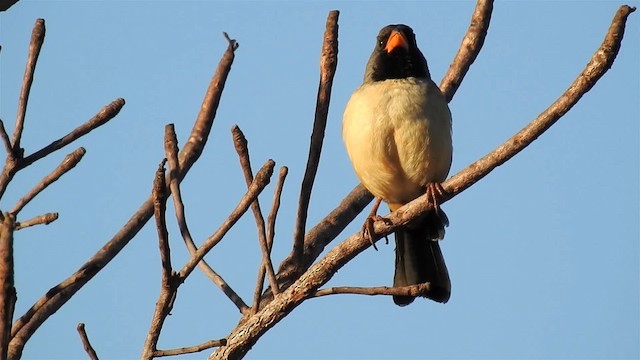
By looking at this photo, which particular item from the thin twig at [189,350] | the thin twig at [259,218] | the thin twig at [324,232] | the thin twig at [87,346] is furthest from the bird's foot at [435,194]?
the thin twig at [87,346]

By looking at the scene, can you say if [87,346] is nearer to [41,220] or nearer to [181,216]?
[41,220]

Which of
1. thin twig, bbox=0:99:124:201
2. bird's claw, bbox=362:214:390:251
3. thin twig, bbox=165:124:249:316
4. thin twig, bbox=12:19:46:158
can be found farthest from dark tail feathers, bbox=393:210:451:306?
thin twig, bbox=12:19:46:158

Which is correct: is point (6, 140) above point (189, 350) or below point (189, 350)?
above

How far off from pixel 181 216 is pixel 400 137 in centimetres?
167

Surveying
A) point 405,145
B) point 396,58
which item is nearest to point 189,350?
point 405,145

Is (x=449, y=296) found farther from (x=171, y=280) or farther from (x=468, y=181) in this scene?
(x=171, y=280)

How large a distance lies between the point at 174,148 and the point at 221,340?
721 mm

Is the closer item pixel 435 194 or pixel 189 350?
pixel 189 350

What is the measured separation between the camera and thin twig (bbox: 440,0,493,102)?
5344 mm

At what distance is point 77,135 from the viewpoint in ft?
10.4

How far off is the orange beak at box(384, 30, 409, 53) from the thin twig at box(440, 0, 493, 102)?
31 centimetres

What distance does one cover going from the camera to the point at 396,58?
5.36 m

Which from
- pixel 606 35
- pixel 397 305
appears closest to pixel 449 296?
pixel 397 305

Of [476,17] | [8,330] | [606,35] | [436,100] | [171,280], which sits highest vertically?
[476,17]
